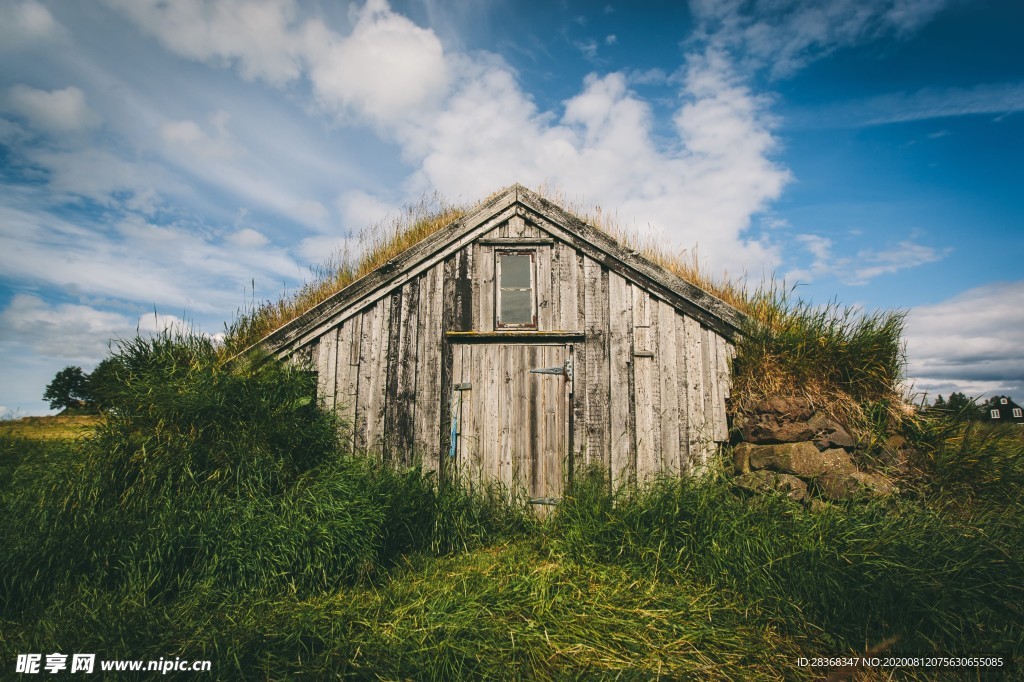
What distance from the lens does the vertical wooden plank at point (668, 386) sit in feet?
19.6

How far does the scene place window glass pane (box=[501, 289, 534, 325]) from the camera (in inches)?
253

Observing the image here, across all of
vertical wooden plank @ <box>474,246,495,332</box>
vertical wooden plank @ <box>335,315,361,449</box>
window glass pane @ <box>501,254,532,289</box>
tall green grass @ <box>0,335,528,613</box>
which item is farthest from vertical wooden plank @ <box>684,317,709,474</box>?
vertical wooden plank @ <box>335,315,361,449</box>

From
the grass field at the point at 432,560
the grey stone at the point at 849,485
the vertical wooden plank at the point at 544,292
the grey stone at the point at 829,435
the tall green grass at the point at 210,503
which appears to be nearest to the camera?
the grass field at the point at 432,560

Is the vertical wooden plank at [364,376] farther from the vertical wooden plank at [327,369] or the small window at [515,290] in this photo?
the small window at [515,290]

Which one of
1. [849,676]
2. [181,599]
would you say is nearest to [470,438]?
[181,599]

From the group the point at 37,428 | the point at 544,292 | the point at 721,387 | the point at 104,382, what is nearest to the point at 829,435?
the point at 721,387

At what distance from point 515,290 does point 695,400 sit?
2.76m

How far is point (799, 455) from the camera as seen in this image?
16.5ft

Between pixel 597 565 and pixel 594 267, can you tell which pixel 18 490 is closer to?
pixel 597 565

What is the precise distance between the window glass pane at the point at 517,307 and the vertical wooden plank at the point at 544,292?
12 cm

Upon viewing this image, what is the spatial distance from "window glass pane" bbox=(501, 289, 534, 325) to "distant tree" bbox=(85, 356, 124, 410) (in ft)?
14.6

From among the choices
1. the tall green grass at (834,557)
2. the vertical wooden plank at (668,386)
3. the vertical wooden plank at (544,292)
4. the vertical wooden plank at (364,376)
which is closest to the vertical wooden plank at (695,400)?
the vertical wooden plank at (668,386)

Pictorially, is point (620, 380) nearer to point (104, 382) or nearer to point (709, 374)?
point (709, 374)

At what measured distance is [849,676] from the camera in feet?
10.5
